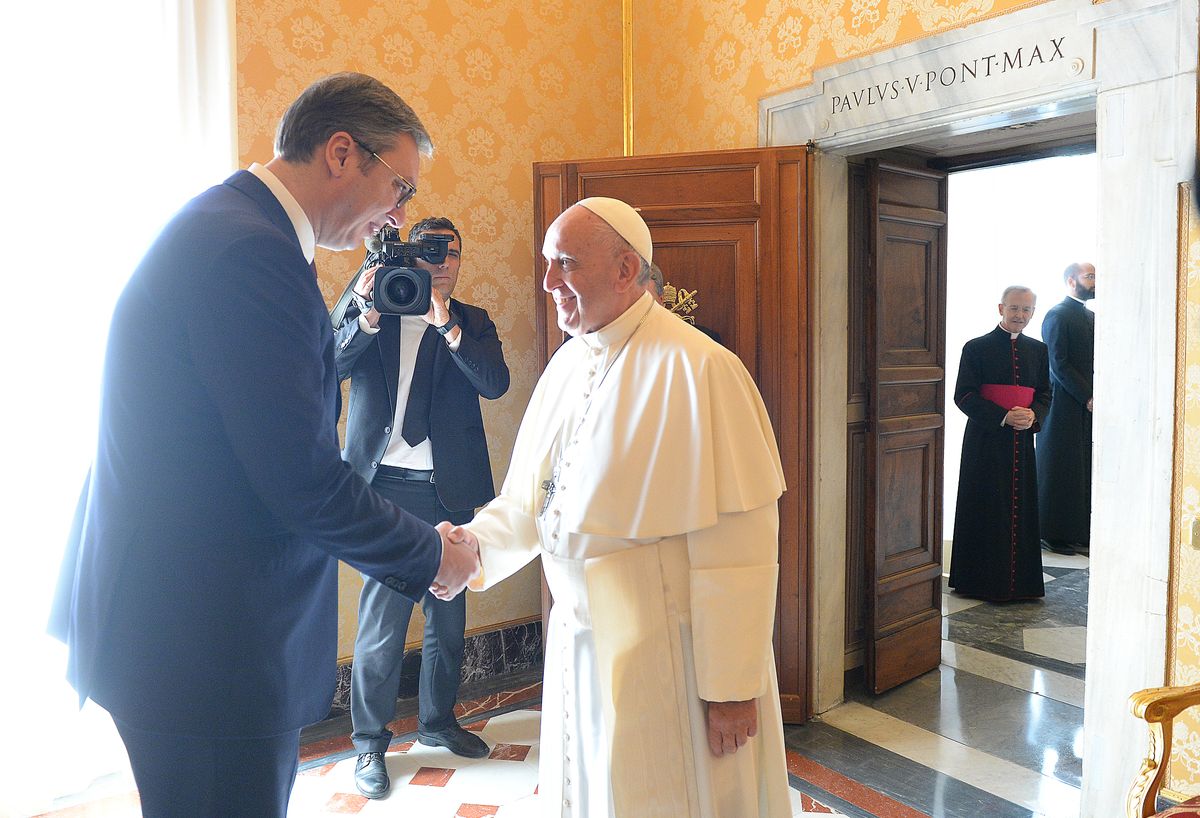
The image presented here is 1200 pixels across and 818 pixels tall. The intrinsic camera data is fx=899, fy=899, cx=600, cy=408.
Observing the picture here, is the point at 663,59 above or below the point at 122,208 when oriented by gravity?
above

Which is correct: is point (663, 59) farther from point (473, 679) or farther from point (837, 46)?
point (473, 679)

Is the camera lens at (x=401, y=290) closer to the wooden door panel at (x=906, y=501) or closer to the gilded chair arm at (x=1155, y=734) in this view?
the gilded chair arm at (x=1155, y=734)

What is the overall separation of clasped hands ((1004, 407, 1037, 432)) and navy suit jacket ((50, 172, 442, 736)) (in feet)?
16.9

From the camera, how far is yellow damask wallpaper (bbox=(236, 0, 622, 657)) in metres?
3.73

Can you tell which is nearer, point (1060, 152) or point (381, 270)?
point (381, 270)

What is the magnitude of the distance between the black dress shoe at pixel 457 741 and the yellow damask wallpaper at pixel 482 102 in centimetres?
60

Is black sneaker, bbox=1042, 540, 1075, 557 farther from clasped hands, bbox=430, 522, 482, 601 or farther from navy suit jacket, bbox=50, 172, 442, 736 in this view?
navy suit jacket, bbox=50, 172, 442, 736

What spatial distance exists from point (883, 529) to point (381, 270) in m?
2.75

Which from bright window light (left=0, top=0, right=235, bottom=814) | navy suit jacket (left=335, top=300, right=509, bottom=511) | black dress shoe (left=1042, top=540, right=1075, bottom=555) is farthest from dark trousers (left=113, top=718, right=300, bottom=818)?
black dress shoe (left=1042, top=540, right=1075, bottom=555)

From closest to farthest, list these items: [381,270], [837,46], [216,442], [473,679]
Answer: [216,442] < [381,270] < [837,46] < [473,679]

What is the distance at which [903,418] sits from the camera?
4363mm

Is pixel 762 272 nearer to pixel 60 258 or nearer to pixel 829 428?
pixel 829 428

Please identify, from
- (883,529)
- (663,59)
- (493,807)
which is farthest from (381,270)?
(883,529)

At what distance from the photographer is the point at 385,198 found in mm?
1678
